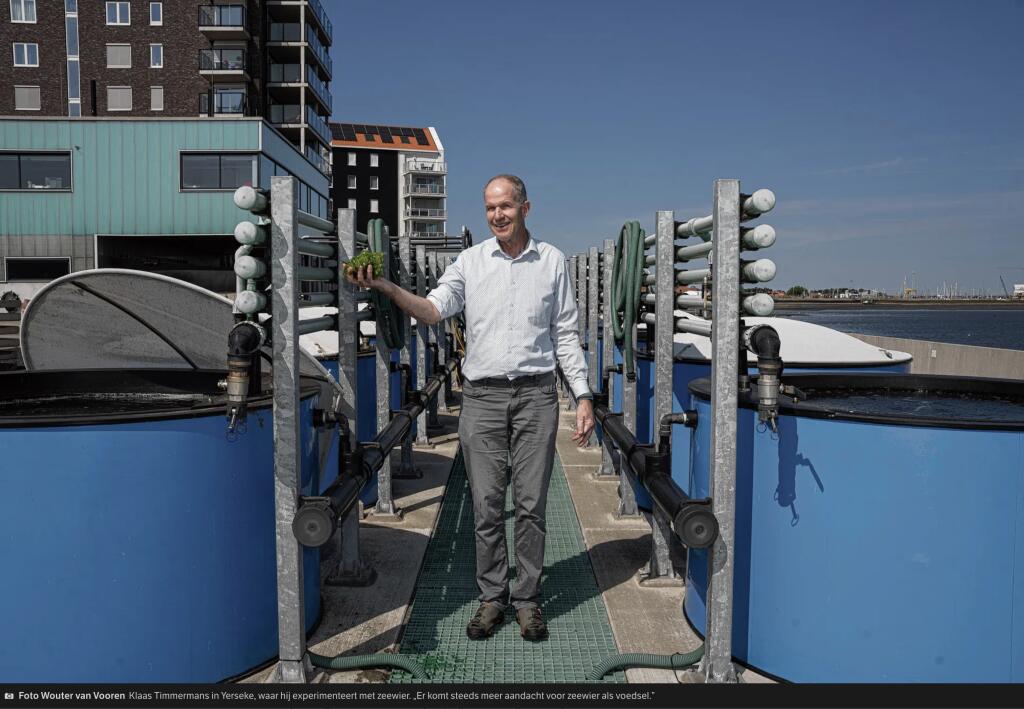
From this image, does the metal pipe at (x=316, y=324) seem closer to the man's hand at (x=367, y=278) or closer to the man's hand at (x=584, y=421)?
the man's hand at (x=367, y=278)

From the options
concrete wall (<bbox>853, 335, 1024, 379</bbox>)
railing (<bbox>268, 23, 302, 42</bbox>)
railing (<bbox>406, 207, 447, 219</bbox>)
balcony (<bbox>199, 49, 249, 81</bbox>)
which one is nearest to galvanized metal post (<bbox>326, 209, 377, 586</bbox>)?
concrete wall (<bbox>853, 335, 1024, 379</bbox>)

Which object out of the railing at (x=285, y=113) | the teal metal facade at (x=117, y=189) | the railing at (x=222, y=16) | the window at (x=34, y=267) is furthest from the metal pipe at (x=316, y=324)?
the railing at (x=285, y=113)

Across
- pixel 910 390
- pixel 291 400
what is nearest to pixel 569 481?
pixel 910 390

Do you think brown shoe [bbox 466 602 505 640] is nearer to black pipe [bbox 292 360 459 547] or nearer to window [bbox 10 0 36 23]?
black pipe [bbox 292 360 459 547]

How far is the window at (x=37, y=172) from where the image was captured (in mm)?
32906

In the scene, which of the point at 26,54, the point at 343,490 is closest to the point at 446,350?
the point at 343,490

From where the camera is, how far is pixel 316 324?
379 centimetres

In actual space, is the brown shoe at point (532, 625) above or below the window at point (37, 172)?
below

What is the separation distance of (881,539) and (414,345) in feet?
22.4

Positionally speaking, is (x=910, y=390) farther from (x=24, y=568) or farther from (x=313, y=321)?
(x=24, y=568)

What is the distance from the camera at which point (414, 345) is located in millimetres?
9195

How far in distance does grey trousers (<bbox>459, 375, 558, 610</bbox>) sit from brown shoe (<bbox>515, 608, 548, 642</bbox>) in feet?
0.12

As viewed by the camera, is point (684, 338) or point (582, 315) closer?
point (684, 338)

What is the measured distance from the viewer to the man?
12.3ft
